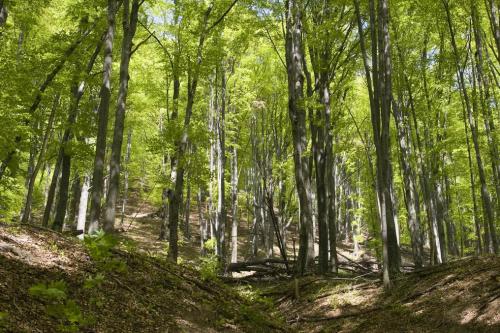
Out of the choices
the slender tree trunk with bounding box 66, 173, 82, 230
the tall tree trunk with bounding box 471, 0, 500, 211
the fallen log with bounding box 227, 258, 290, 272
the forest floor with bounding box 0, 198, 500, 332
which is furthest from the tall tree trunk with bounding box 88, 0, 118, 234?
the slender tree trunk with bounding box 66, 173, 82, 230

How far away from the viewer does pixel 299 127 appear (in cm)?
1200

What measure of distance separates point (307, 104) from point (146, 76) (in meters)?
9.95

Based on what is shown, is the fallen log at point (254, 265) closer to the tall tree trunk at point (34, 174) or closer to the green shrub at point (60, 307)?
the tall tree trunk at point (34, 174)

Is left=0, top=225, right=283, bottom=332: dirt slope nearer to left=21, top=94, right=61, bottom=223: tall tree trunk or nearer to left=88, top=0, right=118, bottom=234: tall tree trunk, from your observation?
left=88, top=0, right=118, bottom=234: tall tree trunk

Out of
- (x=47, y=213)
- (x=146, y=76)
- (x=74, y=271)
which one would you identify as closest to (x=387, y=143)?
(x=74, y=271)

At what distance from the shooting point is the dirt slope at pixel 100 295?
160 inches

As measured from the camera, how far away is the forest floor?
4.36 m

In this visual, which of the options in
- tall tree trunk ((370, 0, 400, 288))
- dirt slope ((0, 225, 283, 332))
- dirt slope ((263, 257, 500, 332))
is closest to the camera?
dirt slope ((0, 225, 283, 332))

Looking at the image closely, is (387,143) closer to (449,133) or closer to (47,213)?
(449,133)

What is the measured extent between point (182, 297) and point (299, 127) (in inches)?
258

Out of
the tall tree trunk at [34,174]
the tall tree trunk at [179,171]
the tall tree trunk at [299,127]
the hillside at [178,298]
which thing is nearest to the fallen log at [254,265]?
the tall tree trunk at [179,171]

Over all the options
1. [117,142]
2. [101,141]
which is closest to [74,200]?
[101,141]

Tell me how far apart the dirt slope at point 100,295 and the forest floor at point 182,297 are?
0.02 m

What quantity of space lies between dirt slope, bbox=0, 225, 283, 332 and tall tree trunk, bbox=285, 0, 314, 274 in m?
3.55
